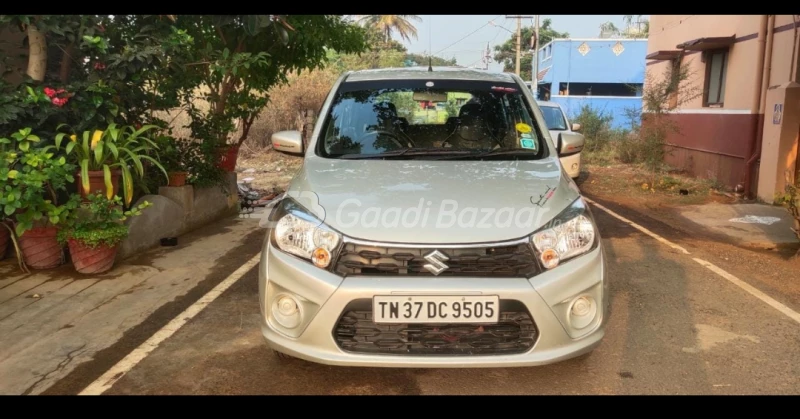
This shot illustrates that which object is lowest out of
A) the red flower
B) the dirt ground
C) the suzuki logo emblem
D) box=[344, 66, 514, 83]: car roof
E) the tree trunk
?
the dirt ground

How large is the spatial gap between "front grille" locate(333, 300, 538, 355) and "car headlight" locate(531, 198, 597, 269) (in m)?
0.34

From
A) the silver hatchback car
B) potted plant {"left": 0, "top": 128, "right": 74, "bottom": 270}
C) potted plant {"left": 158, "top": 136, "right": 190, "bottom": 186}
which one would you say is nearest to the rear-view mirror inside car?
the silver hatchback car

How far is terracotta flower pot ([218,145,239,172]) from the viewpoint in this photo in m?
8.14

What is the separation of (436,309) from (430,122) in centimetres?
209

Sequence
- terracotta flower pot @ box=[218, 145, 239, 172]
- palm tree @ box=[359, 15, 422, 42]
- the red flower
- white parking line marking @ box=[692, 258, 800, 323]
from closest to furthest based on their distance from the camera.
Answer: white parking line marking @ box=[692, 258, 800, 323]
the red flower
terracotta flower pot @ box=[218, 145, 239, 172]
palm tree @ box=[359, 15, 422, 42]

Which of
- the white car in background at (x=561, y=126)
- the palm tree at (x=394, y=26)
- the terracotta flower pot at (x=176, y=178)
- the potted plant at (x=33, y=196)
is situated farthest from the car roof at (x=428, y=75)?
the palm tree at (x=394, y=26)

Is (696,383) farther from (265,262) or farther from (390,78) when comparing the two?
(390,78)

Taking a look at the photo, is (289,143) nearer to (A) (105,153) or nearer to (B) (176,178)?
(A) (105,153)

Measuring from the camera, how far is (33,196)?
197 inches

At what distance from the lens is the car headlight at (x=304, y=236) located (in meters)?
2.93

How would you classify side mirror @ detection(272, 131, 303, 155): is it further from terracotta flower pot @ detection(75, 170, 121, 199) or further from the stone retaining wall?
the stone retaining wall

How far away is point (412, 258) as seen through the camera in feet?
9.39
